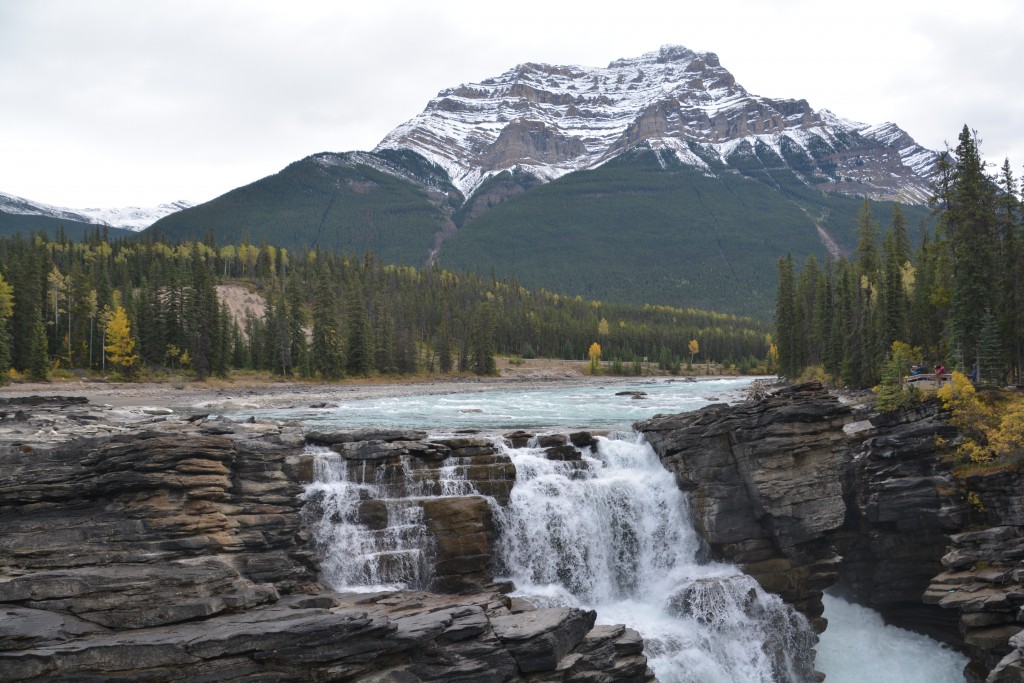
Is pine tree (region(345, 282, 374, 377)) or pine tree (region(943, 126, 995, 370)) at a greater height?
pine tree (region(943, 126, 995, 370))

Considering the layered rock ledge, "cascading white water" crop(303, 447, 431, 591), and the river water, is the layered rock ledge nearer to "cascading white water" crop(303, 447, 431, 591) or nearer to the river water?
"cascading white water" crop(303, 447, 431, 591)

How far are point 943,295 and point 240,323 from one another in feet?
444

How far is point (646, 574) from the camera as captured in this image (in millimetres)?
29141

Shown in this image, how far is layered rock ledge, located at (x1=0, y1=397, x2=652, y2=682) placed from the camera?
17.0 meters

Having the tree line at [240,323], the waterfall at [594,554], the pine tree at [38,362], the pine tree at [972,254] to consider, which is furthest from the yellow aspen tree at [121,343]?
the pine tree at [972,254]

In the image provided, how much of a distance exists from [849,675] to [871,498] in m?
8.39

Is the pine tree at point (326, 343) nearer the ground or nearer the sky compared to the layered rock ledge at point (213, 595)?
nearer the sky

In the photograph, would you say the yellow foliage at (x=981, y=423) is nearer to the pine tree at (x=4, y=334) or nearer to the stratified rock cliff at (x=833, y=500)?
the stratified rock cliff at (x=833, y=500)

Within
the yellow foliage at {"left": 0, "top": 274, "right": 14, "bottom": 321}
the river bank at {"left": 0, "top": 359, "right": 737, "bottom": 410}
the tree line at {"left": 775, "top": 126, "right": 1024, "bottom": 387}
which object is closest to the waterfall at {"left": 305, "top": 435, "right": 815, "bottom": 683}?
the tree line at {"left": 775, "top": 126, "right": 1024, "bottom": 387}

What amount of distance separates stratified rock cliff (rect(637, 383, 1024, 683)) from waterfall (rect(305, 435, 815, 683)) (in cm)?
164

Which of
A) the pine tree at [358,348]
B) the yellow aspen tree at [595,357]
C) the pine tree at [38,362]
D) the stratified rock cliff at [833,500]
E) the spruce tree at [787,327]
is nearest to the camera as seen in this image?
the stratified rock cliff at [833,500]

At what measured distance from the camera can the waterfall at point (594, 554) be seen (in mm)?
25391

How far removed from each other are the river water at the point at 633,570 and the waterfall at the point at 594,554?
48 millimetres

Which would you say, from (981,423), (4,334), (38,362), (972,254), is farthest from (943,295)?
(38,362)
